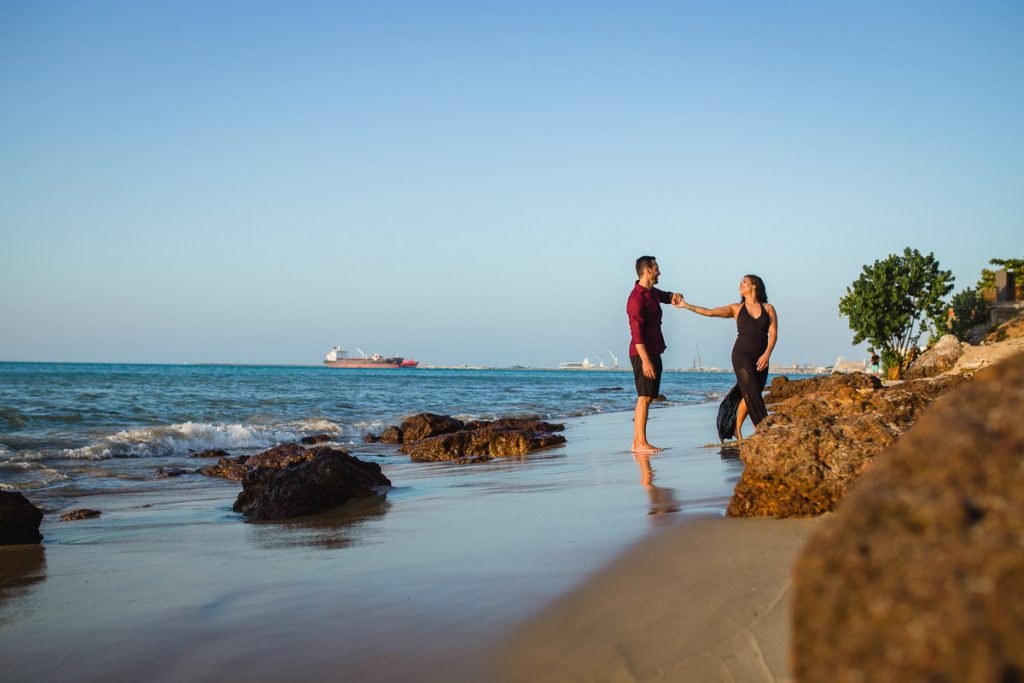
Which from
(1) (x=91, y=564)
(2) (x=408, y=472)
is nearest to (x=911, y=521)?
(1) (x=91, y=564)

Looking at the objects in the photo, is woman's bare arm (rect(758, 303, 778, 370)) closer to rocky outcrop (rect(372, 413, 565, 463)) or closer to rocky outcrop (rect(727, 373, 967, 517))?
rocky outcrop (rect(727, 373, 967, 517))

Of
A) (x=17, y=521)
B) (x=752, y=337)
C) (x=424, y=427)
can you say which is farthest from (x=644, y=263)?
(x=424, y=427)

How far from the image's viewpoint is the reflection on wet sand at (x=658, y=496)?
472 centimetres

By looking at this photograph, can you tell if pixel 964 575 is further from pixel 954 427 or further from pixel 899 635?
pixel 954 427

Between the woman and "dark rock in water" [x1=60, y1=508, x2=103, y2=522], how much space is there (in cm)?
634

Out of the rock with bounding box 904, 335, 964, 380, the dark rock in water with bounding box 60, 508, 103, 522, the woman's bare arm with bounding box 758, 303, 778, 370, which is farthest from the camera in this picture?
the rock with bounding box 904, 335, 964, 380

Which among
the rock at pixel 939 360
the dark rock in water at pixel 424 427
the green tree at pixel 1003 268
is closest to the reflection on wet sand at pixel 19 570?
the dark rock in water at pixel 424 427

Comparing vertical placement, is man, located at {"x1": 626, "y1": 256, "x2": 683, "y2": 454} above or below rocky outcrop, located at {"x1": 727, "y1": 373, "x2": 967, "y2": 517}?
above

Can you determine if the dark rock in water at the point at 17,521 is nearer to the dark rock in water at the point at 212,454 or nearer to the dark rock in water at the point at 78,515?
the dark rock in water at the point at 78,515

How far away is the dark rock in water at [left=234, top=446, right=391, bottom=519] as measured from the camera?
6.09 m

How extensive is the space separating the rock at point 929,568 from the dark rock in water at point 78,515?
22.2ft

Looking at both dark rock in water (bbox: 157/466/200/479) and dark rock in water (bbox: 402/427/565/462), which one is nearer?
dark rock in water (bbox: 157/466/200/479)

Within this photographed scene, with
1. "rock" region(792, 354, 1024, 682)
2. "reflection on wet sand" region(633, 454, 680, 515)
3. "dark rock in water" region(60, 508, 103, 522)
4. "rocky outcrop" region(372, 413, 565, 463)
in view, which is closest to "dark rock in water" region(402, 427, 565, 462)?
"rocky outcrop" region(372, 413, 565, 463)

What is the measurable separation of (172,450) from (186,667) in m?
11.7
